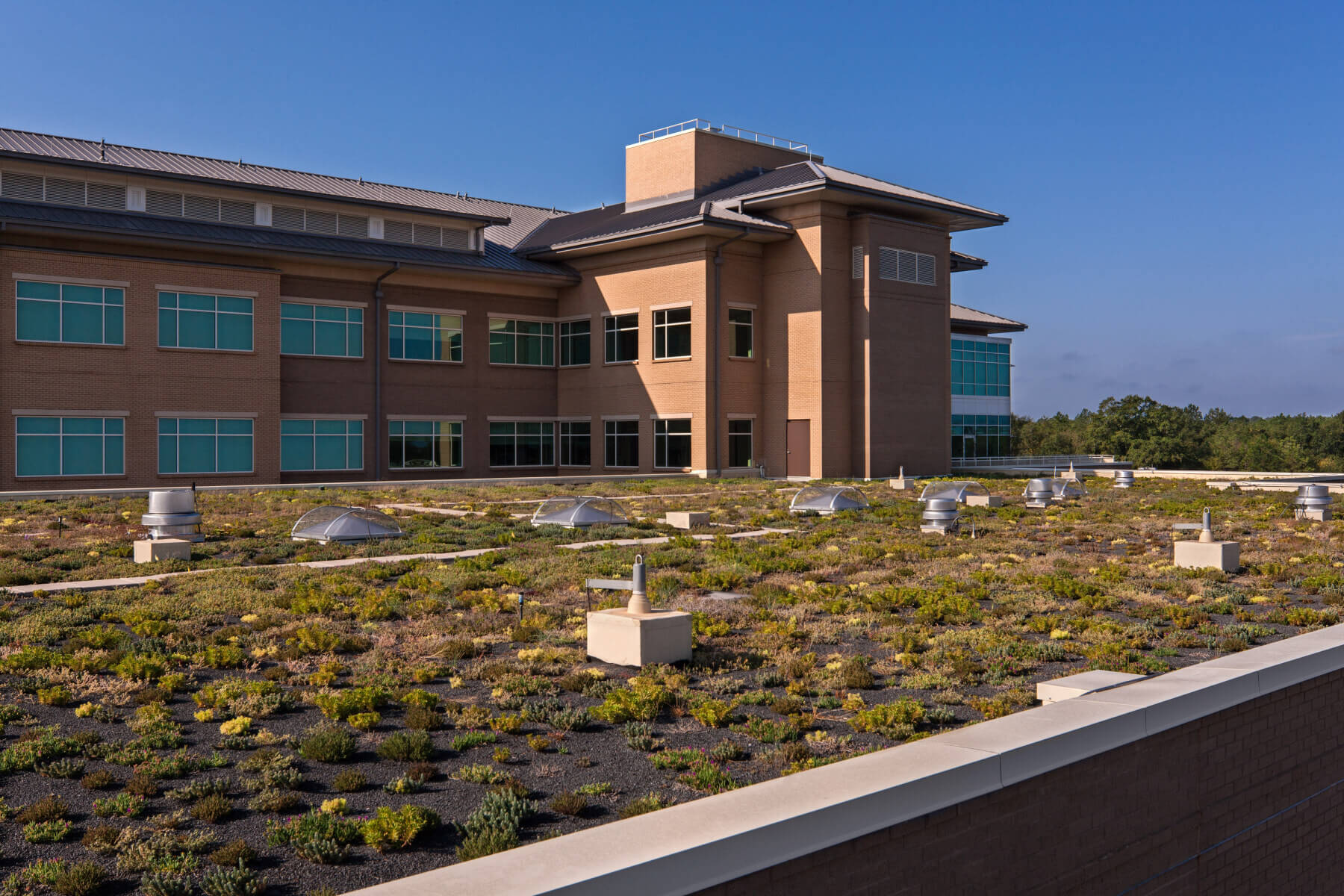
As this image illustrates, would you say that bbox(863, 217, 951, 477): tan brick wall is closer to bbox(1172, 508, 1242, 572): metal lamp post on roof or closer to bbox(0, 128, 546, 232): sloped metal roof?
bbox(0, 128, 546, 232): sloped metal roof

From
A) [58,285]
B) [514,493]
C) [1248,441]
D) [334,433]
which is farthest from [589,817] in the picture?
[1248,441]

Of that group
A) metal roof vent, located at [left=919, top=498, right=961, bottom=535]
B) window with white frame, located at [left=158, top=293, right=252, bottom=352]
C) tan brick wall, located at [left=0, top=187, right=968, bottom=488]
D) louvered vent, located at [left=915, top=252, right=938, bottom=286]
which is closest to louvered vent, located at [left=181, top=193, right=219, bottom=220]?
tan brick wall, located at [left=0, top=187, right=968, bottom=488]

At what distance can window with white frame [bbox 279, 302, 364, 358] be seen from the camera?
142 ft

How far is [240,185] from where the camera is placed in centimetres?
4234

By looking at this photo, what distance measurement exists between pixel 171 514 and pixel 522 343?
30.3m

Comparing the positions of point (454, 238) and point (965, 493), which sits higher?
point (454, 238)

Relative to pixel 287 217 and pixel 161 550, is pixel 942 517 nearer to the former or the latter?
pixel 161 550

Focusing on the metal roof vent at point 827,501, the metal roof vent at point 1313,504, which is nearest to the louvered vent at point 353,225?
the metal roof vent at point 827,501

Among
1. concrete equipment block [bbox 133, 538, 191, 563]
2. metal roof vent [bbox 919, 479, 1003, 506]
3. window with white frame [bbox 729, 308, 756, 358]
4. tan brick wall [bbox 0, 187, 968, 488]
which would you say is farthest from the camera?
window with white frame [bbox 729, 308, 756, 358]

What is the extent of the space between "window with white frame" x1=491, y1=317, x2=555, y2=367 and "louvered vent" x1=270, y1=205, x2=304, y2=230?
Result: 348 inches

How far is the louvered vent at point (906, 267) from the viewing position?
45625 mm

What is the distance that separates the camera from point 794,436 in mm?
45750

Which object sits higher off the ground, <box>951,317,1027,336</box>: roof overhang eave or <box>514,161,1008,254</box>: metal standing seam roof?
<box>514,161,1008,254</box>: metal standing seam roof

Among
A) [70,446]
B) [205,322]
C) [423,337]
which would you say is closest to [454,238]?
[423,337]
